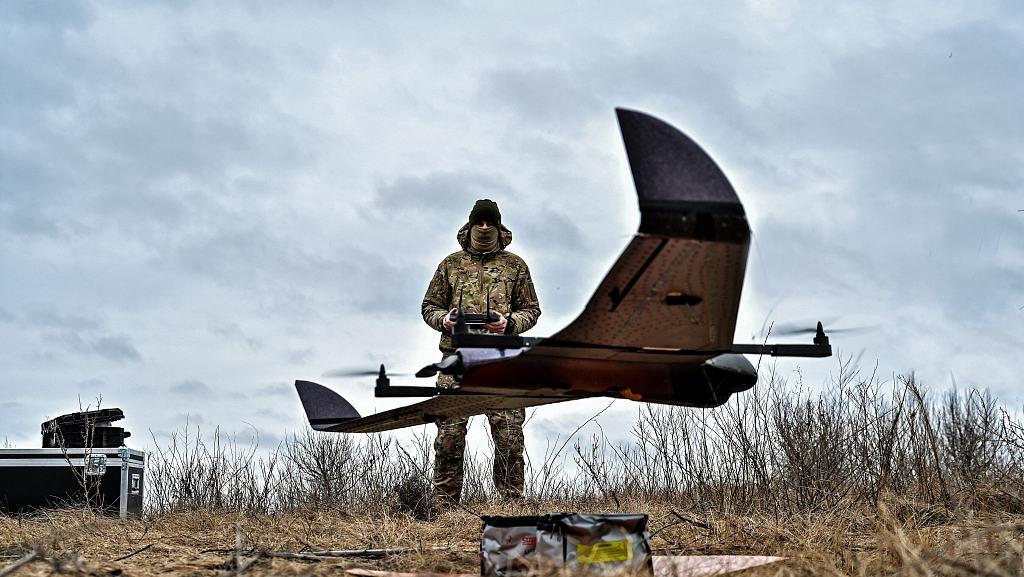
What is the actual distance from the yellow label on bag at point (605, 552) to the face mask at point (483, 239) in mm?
3304

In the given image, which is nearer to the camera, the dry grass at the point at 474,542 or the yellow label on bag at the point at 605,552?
the yellow label on bag at the point at 605,552

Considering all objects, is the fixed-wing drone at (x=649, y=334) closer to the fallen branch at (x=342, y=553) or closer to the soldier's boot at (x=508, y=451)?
the fallen branch at (x=342, y=553)

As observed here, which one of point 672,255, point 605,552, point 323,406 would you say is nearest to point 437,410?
point 323,406

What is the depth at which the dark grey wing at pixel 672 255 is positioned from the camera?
2.40m

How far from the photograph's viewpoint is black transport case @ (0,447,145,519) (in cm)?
802

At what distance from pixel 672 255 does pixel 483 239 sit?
3566 millimetres

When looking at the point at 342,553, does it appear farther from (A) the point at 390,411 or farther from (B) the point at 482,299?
(B) the point at 482,299

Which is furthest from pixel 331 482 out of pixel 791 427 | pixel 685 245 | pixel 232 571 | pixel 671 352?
pixel 685 245

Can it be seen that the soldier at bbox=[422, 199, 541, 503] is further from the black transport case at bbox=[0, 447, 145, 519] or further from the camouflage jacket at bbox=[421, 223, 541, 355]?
the black transport case at bbox=[0, 447, 145, 519]

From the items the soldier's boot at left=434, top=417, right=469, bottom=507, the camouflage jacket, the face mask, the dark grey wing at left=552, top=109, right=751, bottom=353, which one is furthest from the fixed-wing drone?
the face mask

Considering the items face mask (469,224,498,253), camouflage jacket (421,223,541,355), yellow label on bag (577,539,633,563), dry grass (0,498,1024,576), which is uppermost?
face mask (469,224,498,253)

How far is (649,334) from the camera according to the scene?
3027mm

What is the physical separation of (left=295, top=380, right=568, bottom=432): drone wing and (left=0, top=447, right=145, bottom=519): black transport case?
14.6ft

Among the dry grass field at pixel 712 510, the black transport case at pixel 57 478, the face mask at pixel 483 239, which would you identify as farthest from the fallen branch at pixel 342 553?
the black transport case at pixel 57 478
